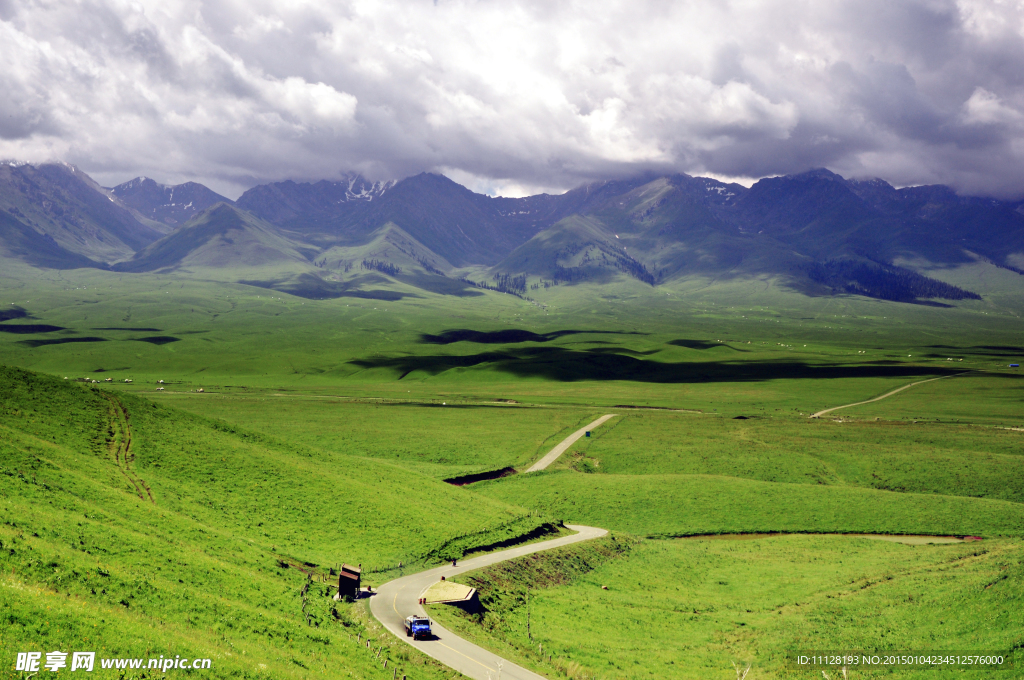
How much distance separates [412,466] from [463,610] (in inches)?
2272

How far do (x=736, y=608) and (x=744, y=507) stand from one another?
3451 cm

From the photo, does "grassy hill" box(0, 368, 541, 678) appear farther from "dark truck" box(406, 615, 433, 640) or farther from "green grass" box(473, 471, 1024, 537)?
"green grass" box(473, 471, 1024, 537)

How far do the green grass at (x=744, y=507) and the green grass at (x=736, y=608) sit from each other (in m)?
11.5

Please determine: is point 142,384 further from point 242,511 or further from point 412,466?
point 242,511

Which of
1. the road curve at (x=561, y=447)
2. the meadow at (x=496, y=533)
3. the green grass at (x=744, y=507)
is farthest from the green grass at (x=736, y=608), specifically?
the road curve at (x=561, y=447)

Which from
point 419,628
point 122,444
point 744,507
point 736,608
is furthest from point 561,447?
point 419,628

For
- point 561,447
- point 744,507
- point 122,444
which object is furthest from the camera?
point 561,447

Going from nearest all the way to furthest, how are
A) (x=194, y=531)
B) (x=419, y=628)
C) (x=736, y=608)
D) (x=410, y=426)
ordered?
1. (x=419, y=628)
2. (x=194, y=531)
3. (x=736, y=608)
4. (x=410, y=426)

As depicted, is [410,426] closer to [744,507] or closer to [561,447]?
[561,447]

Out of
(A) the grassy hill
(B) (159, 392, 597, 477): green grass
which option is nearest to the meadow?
(A) the grassy hill

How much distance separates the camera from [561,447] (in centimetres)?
11756

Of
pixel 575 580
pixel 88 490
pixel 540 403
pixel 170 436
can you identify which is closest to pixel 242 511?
pixel 88 490

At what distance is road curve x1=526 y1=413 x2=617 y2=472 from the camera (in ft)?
341

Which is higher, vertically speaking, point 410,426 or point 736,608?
point 410,426
